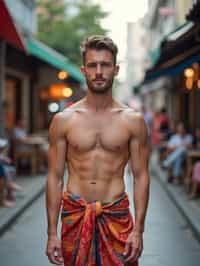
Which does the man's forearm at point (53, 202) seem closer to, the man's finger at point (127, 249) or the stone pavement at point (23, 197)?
the man's finger at point (127, 249)

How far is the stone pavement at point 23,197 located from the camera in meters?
8.77

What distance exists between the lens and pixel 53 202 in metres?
3.53

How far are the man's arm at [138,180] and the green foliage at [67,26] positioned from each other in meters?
28.2

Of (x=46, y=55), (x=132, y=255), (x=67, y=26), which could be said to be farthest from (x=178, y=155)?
(x=67, y=26)

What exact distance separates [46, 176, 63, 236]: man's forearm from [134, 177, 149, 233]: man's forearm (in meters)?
0.49

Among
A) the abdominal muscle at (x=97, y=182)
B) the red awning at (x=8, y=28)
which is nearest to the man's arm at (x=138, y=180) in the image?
the abdominal muscle at (x=97, y=182)

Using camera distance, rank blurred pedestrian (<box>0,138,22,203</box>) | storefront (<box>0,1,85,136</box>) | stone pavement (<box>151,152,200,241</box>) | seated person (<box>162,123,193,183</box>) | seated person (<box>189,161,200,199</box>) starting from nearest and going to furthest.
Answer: stone pavement (<box>151,152,200,241</box>) < blurred pedestrian (<box>0,138,22,203</box>) < seated person (<box>189,161,200,199</box>) < seated person (<box>162,123,193,183</box>) < storefront (<box>0,1,85,136</box>)

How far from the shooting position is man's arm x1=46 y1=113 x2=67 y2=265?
11.5ft

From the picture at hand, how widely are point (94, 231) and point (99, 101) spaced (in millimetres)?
825

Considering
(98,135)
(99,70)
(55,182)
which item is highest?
(99,70)

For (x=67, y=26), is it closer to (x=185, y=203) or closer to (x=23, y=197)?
(x=23, y=197)

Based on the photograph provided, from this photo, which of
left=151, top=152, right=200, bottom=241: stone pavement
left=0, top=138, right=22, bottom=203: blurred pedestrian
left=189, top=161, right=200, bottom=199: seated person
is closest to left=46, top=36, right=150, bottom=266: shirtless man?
left=151, top=152, right=200, bottom=241: stone pavement

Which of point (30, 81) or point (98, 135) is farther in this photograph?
point (30, 81)

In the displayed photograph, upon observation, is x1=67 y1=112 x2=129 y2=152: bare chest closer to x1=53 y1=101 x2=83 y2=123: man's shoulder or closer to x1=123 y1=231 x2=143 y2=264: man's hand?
x1=53 y1=101 x2=83 y2=123: man's shoulder
